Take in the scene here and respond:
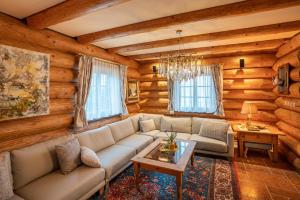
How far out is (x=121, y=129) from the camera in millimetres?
3896

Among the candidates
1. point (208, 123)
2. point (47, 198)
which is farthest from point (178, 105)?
point (47, 198)

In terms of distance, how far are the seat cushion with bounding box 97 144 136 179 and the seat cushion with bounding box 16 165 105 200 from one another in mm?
164

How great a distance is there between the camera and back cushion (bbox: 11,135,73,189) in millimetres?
1953

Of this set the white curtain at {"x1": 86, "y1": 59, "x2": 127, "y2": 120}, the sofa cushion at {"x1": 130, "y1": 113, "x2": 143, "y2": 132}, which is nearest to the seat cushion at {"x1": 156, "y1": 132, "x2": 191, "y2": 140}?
the sofa cushion at {"x1": 130, "y1": 113, "x2": 143, "y2": 132}

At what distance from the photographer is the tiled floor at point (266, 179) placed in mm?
2402

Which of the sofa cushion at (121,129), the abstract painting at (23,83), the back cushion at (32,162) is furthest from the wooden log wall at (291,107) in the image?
the abstract painting at (23,83)

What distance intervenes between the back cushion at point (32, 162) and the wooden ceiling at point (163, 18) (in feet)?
5.89

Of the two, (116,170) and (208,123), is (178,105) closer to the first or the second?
(208,123)

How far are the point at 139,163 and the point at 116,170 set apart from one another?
0.55 m

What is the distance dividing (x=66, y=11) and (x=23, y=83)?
127cm

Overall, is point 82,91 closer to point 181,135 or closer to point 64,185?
point 64,185

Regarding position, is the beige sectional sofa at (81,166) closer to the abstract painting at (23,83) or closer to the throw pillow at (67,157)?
the throw pillow at (67,157)

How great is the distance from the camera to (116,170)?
9.00 ft

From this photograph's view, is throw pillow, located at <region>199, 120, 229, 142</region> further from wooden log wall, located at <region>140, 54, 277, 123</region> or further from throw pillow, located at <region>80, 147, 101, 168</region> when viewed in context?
throw pillow, located at <region>80, 147, 101, 168</region>
